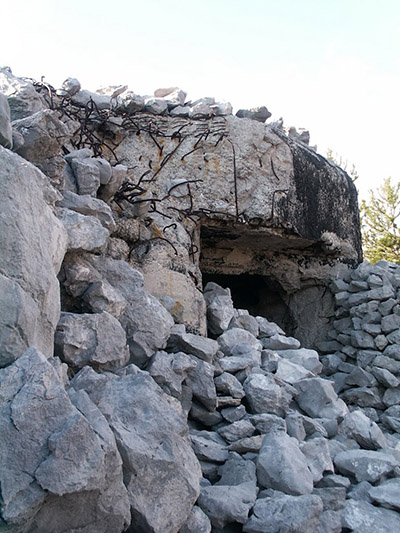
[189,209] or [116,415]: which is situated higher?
[189,209]

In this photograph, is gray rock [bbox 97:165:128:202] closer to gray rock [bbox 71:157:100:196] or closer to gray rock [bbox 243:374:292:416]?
gray rock [bbox 71:157:100:196]

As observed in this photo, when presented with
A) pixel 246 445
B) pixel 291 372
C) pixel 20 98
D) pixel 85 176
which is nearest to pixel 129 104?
pixel 20 98

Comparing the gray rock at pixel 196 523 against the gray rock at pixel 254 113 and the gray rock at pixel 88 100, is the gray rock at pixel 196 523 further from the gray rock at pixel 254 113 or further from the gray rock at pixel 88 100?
the gray rock at pixel 254 113

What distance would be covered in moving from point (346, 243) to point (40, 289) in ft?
12.6

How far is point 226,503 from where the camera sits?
1.66 meters

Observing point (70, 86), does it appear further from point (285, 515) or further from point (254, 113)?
point (285, 515)

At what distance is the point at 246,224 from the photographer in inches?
164

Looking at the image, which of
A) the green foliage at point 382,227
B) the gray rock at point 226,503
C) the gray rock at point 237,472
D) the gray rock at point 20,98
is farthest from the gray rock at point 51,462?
the green foliage at point 382,227

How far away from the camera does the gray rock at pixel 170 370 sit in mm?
2033

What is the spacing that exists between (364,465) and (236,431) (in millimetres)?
567

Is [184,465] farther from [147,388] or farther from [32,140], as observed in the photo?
[32,140]

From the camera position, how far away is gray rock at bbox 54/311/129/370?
1.79m

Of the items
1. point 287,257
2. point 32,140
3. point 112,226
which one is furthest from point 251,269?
point 32,140

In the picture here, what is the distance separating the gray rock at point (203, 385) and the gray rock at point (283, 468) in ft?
1.07
